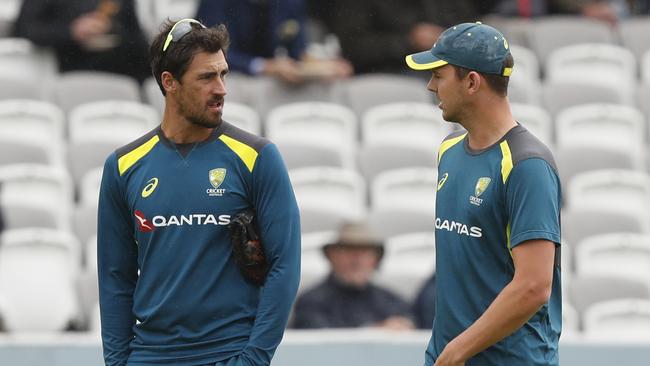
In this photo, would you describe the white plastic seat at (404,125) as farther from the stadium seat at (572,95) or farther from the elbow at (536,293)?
the elbow at (536,293)

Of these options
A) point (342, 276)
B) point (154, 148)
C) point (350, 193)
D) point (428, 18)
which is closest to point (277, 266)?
point (154, 148)

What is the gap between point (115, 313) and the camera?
4.80 meters

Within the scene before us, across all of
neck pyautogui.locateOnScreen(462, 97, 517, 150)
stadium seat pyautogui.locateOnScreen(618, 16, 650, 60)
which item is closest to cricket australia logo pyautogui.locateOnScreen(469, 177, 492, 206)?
neck pyautogui.locateOnScreen(462, 97, 517, 150)

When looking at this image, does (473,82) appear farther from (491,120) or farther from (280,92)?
(280,92)

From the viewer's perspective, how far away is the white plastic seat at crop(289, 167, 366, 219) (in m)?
9.91

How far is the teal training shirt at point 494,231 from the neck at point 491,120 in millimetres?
31

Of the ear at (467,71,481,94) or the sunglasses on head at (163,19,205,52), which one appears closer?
the ear at (467,71,481,94)

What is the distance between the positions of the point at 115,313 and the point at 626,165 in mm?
6723

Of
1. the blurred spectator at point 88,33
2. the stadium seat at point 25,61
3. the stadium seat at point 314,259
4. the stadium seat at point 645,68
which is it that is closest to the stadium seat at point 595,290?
the stadium seat at point 314,259

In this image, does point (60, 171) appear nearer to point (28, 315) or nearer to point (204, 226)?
point (28, 315)

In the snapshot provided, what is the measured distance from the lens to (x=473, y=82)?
176 inches

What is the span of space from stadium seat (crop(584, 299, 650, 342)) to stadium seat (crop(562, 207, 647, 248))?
1.20 metres

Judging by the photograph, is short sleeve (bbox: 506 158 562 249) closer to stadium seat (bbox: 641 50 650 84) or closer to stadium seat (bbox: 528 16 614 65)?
stadium seat (bbox: 641 50 650 84)

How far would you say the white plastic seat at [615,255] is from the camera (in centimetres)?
936
